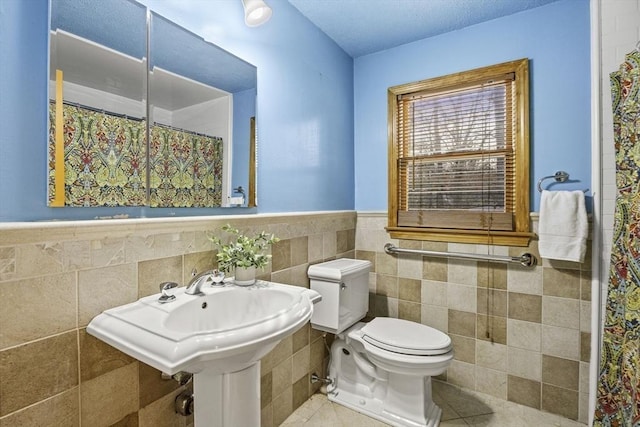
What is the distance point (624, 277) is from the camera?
45.1 inches

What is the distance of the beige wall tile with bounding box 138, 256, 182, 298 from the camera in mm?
1116

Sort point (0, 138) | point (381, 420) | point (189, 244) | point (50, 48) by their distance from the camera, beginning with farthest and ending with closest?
point (381, 420) → point (189, 244) → point (50, 48) → point (0, 138)

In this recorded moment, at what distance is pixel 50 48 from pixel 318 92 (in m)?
1.49

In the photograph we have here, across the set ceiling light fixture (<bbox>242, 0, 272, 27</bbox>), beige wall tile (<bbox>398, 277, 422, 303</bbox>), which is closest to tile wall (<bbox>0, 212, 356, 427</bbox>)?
ceiling light fixture (<bbox>242, 0, 272, 27</bbox>)

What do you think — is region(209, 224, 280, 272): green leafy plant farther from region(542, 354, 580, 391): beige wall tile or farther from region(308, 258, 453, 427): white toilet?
region(542, 354, 580, 391): beige wall tile

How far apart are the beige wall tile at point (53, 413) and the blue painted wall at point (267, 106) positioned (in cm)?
53

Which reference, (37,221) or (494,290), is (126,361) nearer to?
(37,221)

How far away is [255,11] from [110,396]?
166 cm

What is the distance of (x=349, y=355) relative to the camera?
2037 mm

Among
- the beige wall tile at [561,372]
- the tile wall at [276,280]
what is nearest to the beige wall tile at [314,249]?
the tile wall at [276,280]

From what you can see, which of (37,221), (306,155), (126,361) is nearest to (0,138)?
(37,221)

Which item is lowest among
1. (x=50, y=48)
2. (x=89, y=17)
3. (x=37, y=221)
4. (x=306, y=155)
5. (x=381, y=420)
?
(x=381, y=420)

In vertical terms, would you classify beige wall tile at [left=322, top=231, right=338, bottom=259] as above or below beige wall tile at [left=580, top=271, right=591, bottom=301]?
above

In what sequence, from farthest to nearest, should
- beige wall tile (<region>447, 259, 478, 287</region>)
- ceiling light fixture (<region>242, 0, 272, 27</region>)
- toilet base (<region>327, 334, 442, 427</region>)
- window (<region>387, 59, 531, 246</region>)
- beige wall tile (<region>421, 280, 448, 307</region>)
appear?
beige wall tile (<region>421, 280, 448, 307</region>) → beige wall tile (<region>447, 259, 478, 287</region>) → window (<region>387, 59, 531, 246</region>) → toilet base (<region>327, 334, 442, 427</region>) → ceiling light fixture (<region>242, 0, 272, 27</region>)
